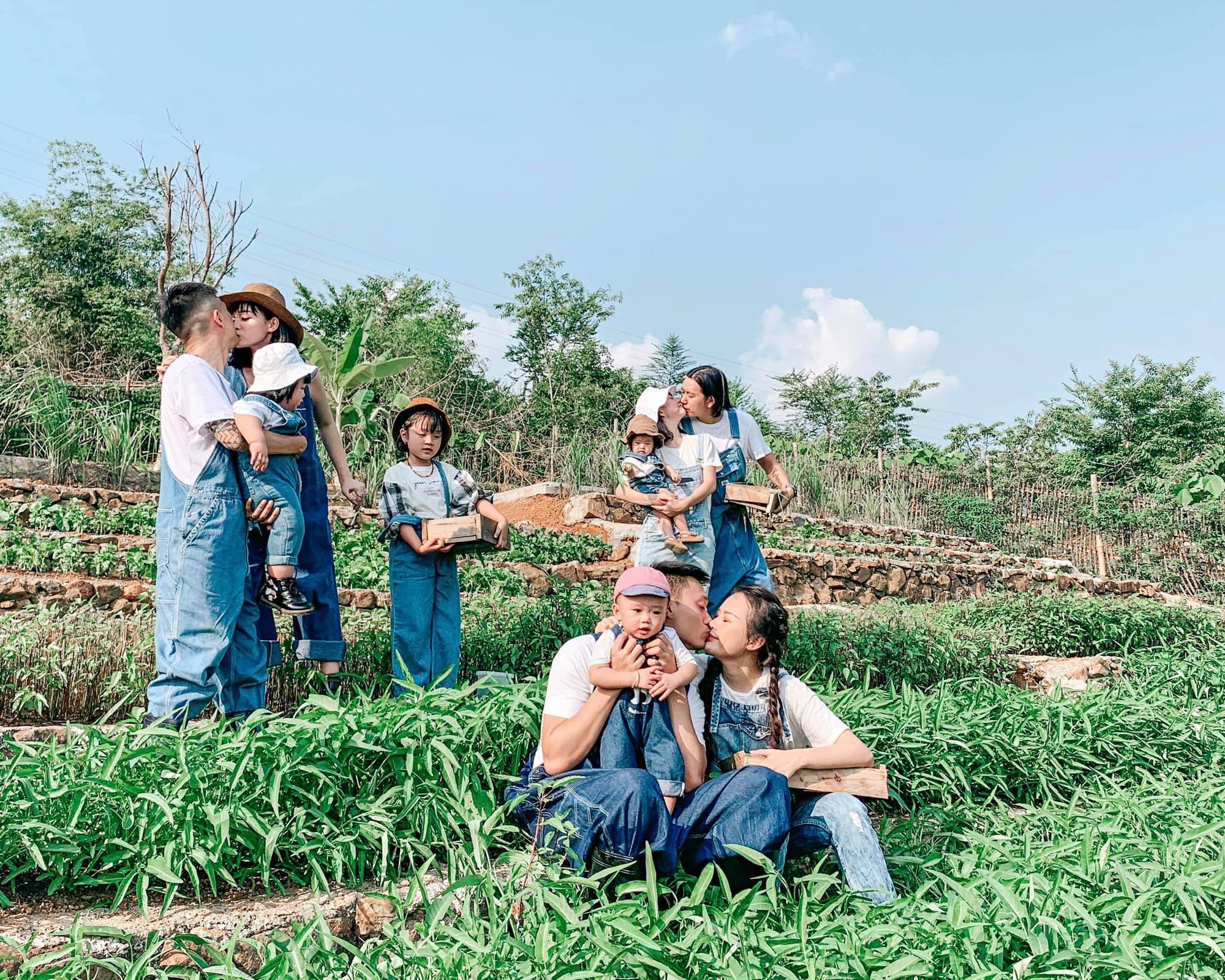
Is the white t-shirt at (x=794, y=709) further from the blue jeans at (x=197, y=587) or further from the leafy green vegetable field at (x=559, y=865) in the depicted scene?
the blue jeans at (x=197, y=587)

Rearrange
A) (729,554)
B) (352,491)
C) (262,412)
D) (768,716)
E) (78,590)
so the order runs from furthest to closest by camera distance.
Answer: (78,590) → (729,554) → (352,491) → (262,412) → (768,716)

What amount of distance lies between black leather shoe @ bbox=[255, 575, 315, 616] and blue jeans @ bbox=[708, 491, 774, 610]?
6.62 feet

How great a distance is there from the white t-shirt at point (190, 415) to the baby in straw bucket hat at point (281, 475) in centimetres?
17

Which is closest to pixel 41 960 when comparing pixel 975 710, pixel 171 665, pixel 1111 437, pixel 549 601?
pixel 171 665

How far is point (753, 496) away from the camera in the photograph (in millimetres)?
4555

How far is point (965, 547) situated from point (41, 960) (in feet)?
44.6

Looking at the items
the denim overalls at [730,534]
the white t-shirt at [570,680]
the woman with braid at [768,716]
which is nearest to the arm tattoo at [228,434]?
the white t-shirt at [570,680]

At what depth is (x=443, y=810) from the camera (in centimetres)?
273

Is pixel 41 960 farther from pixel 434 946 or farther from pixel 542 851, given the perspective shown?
pixel 542 851

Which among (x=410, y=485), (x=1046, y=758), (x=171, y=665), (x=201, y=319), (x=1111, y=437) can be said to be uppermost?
(x=1111, y=437)

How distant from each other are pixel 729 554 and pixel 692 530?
12.8 inches

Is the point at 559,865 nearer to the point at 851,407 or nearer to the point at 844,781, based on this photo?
the point at 844,781

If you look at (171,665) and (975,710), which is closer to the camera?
(171,665)

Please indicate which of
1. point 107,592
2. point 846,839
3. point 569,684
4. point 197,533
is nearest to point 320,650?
point 197,533
